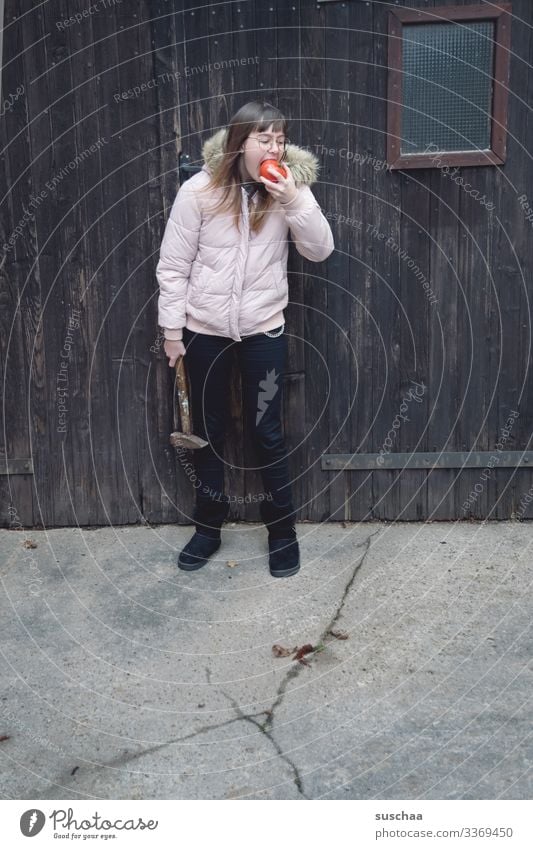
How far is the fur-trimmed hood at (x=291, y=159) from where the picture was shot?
161 inches

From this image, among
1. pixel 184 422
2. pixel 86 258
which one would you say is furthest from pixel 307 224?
pixel 86 258

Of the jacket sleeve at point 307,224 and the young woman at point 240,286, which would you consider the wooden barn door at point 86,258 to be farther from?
the jacket sleeve at point 307,224

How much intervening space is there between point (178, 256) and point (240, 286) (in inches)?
11.8

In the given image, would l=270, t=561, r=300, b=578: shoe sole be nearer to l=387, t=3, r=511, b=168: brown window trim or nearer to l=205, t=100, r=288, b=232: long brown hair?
l=205, t=100, r=288, b=232: long brown hair

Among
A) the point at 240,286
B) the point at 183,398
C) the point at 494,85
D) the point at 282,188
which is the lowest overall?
the point at 183,398

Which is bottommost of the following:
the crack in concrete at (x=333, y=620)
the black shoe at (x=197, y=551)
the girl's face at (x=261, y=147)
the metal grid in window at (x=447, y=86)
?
the crack in concrete at (x=333, y=620)

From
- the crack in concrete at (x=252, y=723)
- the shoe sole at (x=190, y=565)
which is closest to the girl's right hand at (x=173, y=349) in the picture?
the shoe sole at (x=190, y=565)

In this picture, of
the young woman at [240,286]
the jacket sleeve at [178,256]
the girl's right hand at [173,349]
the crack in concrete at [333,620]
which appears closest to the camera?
the crack in concrete at [333,620]

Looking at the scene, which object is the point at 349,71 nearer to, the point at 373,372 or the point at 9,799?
the point at 373,372

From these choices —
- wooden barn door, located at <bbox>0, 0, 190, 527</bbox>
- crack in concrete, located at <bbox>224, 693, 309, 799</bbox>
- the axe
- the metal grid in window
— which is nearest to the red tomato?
wooden barn door, located at <bbox>0, 0, 190, 527</bbox>

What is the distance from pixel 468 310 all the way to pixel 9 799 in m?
3.04

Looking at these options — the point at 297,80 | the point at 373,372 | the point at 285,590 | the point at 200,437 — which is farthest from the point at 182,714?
the point at 297,80

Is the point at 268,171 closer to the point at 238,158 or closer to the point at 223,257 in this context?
the point at 238,158

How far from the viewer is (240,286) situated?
4180 millimetres
